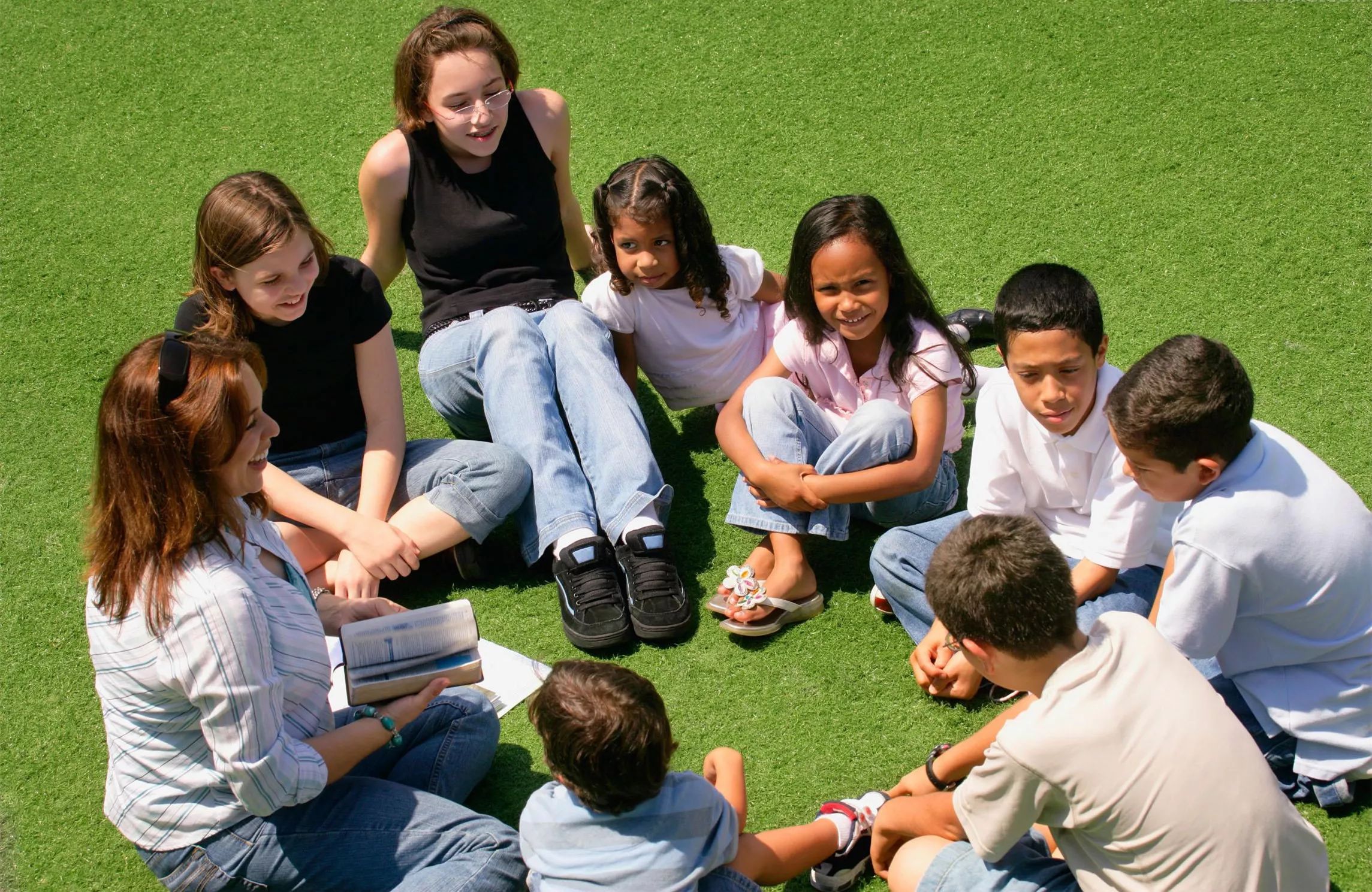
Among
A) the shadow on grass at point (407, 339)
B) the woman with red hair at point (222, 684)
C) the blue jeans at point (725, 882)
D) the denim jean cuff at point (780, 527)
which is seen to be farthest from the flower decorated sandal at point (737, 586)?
the shadow on grass at point (407, 339)

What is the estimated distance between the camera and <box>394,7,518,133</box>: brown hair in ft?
13.5

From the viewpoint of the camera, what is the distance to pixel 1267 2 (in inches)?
234

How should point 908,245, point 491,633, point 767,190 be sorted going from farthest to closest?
1. point 767,190
2. point 908,245
3. point 491,633

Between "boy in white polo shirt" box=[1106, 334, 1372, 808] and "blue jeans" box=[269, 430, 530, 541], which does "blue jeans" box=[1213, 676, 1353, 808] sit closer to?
"boy in white polo shirt" box=[1106, 334, 1372, 808]

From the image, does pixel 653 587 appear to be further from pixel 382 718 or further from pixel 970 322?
pixel 970 322

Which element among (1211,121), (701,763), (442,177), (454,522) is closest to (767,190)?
(442,177)

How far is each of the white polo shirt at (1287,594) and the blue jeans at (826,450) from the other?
41.7 inches

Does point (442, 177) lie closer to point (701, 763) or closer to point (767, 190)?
point (767, 190)

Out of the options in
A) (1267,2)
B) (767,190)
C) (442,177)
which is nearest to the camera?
(442,177)

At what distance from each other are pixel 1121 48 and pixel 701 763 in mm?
4208

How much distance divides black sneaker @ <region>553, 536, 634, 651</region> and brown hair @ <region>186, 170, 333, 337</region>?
1.19 meters

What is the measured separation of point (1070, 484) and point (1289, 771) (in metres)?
0.91

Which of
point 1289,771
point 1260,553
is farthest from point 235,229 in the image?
point 1289,771

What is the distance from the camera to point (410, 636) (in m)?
3.06
